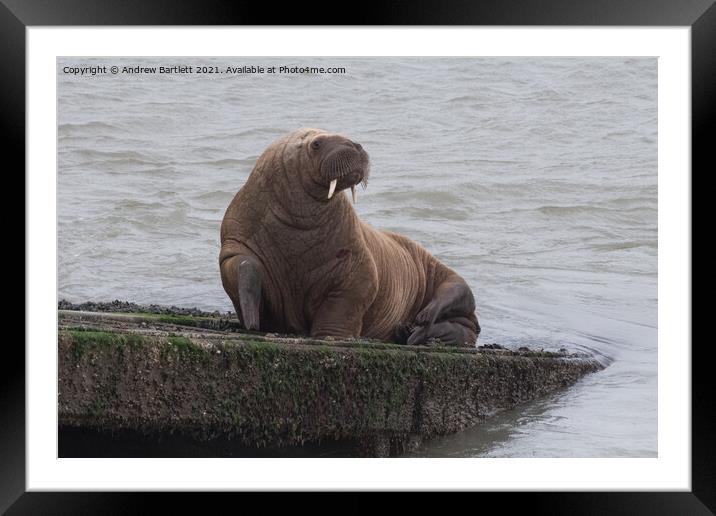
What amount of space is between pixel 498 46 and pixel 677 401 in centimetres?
292

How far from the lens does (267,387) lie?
24.3 feet

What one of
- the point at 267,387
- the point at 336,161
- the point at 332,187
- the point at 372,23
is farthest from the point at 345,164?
the point at 267,387

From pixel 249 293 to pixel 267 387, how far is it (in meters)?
1.27

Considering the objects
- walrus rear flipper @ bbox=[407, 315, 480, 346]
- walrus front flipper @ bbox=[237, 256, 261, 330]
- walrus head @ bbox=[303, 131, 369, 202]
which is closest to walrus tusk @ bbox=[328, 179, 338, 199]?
walrus head @ bbox=[303, 131, 369, 202]

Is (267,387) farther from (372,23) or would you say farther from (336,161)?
(372,23)

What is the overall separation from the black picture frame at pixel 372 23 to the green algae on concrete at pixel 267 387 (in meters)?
0.49

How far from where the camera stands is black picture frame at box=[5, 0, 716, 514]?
7.15 m

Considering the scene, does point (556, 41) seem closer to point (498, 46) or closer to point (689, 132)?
point (498, 46)

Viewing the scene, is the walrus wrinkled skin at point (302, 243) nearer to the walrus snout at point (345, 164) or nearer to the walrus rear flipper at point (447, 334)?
the walrus snout at point (345, 164)

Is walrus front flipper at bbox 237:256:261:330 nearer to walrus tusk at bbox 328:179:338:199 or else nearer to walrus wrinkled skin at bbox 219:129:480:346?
walrus wrinkled skin at bbox 219:129:480:346

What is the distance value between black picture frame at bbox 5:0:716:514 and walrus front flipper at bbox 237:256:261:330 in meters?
1.68

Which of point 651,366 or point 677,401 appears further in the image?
point 651,366

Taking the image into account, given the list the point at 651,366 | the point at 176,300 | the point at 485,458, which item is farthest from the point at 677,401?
the point at 176,300

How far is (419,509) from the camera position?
7312mm
